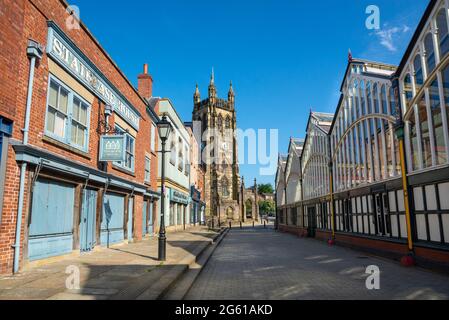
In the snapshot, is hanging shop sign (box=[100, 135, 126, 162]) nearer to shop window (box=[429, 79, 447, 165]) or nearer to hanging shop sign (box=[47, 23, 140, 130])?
hanging shop sign (box=[47, 23, 140, 130])

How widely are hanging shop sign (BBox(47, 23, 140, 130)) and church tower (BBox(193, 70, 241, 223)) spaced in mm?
59942

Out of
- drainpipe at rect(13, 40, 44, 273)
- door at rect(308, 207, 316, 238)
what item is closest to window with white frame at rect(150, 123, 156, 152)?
door at rect(308, 207, 316, 238)

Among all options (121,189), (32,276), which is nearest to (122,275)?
(32,276)

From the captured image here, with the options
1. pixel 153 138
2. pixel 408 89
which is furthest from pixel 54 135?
pixel 153 138

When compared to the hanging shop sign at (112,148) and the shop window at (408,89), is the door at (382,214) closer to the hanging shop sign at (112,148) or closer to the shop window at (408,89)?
the shop window at (408,89)

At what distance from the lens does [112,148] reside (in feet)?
38.5

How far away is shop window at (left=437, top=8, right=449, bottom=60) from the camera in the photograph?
970 cm

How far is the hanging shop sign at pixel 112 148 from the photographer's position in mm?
11688

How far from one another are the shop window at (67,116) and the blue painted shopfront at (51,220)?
1473 millimetres

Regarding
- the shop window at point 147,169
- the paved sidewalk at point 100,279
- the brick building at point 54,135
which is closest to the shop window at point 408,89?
the paved sidewalk at point 100,279

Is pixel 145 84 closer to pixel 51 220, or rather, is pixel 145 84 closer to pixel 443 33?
pixel 51 220

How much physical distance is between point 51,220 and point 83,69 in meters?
5.08
